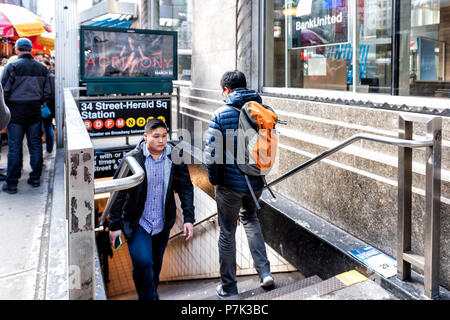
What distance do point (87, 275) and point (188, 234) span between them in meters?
2.09

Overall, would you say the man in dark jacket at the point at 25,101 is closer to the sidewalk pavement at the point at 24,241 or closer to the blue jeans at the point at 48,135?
the sidewalk pavement at the point at 24,241

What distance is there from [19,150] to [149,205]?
2.67 meters

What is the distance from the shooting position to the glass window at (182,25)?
888 centimetres

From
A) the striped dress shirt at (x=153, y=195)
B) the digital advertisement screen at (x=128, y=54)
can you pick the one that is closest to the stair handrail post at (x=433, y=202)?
the striped dress shirt at (x=153, y=195)

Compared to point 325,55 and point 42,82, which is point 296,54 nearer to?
point 325,55

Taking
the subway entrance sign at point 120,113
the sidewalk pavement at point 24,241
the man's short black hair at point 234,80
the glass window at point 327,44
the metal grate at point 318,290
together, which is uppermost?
the glass window at point 327,44

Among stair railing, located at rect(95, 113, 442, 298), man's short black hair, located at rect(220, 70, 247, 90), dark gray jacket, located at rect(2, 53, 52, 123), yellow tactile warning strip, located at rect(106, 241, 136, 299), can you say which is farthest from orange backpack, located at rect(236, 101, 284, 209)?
yellow tactile warning strip, located at rect(106, 241, 136, 299)

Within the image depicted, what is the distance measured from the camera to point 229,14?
655cm

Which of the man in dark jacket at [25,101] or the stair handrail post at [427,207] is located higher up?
the man in dark jacket at [25,101]

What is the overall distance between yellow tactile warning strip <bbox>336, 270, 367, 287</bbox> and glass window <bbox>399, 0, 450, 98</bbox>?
1610mm

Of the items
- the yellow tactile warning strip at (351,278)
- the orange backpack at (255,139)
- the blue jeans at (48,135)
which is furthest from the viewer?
the blue jeans at (48,135)

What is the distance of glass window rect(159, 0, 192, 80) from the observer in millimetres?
8883
